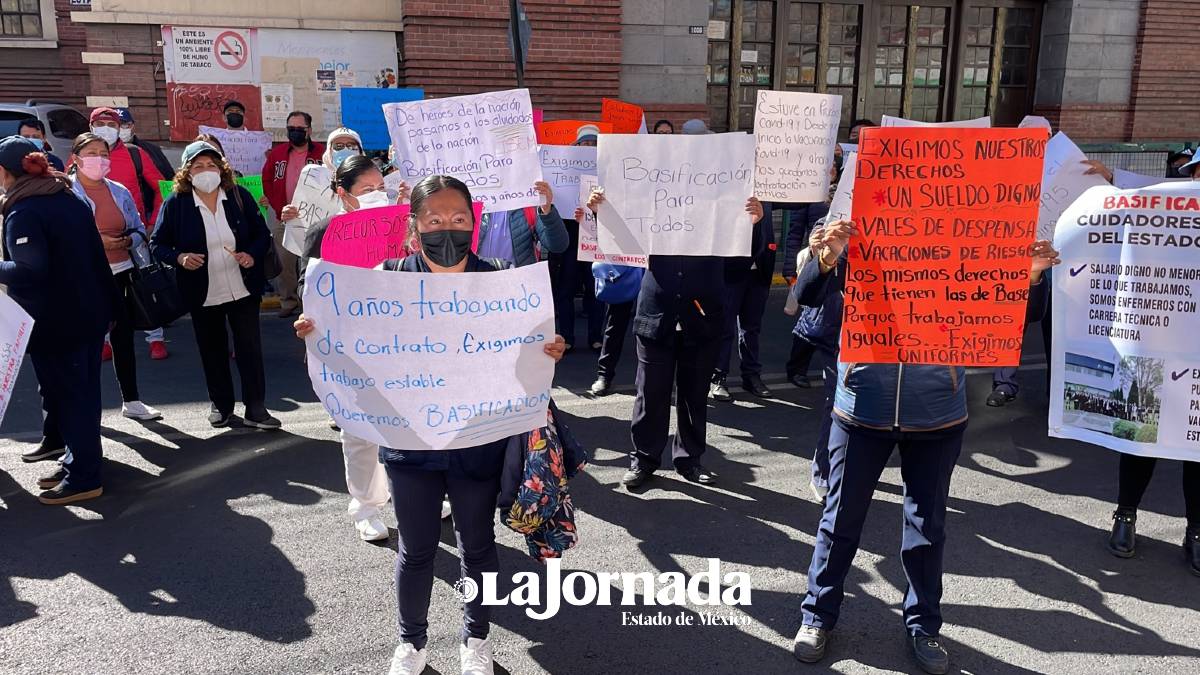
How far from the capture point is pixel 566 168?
24.4 feet

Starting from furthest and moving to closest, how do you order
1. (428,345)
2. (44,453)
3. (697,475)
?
1. (44,453)
2. (697,475)
3. (428,345)

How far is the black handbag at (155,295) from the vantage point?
6.11 metres

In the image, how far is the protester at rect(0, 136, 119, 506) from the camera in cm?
480

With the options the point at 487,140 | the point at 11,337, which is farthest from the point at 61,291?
the point at 487,140

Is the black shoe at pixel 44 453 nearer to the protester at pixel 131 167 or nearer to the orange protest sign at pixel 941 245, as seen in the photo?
the protester at pixel 131 167

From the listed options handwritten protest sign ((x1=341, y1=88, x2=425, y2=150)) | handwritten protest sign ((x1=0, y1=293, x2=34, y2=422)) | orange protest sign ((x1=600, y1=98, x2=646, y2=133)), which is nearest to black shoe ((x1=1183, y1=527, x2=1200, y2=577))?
handwritten protest sign ((x1=0, y1=293, x2=34, y2=422))

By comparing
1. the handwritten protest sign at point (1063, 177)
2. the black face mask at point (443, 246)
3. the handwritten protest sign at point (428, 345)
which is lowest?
the handwritten protest sign at point (428, 345)

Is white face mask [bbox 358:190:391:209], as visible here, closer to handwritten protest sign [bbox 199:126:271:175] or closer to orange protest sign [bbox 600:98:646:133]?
orange protest sign [bbox 600:98:646:133]

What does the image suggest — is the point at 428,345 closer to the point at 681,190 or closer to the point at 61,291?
the point at 681,190

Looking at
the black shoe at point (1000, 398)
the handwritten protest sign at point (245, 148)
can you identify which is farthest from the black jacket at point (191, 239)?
the black shoe at point (1000, 398)

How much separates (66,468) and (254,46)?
30.9ft

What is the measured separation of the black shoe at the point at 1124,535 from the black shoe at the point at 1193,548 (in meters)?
0.22

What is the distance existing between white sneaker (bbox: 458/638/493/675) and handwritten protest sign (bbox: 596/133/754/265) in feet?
7.60

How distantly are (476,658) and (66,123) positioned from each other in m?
11.9
